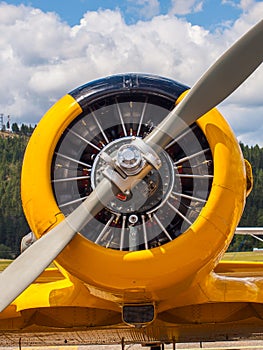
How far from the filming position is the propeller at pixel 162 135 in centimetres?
644

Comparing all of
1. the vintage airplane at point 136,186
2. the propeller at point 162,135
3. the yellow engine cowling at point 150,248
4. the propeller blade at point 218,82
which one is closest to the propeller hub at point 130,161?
the vintage airplane at point 136,186

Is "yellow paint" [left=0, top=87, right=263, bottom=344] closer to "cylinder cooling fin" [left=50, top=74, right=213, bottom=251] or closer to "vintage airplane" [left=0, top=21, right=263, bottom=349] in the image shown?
"vintage airplane" [left=0, top=21, right=263, bottom=349]

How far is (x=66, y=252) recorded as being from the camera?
22.2 feet

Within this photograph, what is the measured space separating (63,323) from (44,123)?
2.52 m

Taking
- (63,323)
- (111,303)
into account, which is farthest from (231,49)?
(63,323)

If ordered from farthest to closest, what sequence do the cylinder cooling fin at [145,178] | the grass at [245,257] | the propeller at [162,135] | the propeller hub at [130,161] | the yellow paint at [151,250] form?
the grass at [245,257]
the cylinder cooling fin at [145,178]
the yellow paint at [151,250]
the propeller at [162,135]
the propeller hub at [130,161]

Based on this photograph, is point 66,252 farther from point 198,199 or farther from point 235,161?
point 235,161

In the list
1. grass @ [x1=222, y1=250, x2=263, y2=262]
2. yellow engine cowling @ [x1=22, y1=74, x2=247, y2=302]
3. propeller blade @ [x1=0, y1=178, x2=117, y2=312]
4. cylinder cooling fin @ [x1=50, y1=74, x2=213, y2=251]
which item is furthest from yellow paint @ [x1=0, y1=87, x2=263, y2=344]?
grass @ [x1=222, y1=250, x2=263, y2=262]

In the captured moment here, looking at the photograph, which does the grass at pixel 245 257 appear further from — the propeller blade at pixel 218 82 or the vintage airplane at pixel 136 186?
the propeller blade at pixel 218 82

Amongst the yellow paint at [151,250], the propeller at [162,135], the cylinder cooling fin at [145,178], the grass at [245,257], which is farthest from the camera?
the grass at [245,257]

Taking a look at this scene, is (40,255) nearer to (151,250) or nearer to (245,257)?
(151,250)

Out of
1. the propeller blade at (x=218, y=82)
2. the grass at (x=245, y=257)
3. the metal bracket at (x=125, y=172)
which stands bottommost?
the grass at (x=245, y=257)

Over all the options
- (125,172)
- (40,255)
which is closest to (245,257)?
(40,255)

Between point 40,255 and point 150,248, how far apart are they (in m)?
1.03
